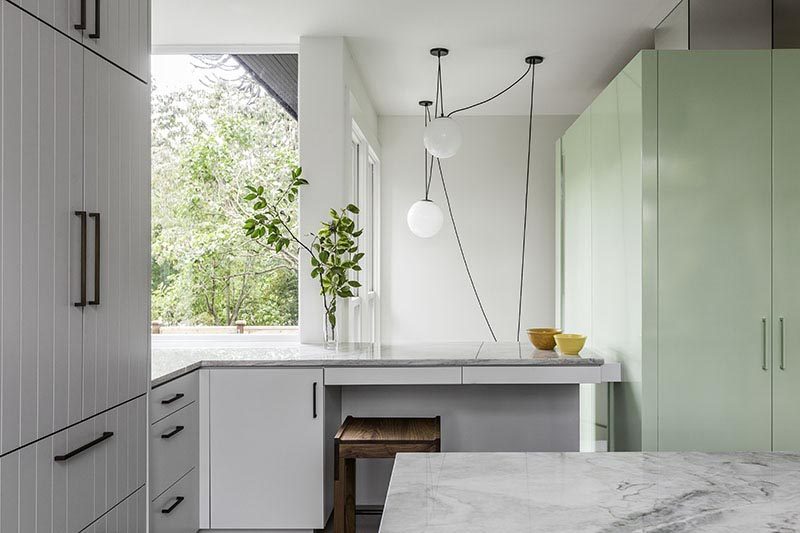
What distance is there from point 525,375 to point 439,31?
2.01 meters

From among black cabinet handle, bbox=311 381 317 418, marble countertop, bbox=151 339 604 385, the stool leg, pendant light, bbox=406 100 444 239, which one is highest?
pendant light, bbox=406 100 444 239

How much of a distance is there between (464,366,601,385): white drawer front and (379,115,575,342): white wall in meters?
3.17

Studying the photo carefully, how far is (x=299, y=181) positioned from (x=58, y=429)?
2.12m

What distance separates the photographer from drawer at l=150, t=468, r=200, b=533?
250 cm

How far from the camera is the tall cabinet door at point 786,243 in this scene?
9.55ft

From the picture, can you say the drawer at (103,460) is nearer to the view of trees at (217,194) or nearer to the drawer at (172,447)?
the drawer at (172,447)

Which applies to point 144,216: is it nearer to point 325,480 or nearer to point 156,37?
point 325,480

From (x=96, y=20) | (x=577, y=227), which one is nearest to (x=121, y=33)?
(x=96, y=20)

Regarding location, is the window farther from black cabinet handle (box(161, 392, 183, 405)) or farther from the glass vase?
black cabinet handle (box(161, 392, 183, 405))

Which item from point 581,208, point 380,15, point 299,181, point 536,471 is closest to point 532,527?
point 536,471

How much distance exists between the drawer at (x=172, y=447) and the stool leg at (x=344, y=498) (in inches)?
24.7

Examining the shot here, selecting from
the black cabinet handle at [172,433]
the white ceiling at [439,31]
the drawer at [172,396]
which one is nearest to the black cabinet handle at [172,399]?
the drawer at [172,396]

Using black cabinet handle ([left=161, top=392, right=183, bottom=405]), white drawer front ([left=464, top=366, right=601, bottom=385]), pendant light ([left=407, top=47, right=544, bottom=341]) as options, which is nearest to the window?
pendant light ([left=407, top=47, right=544, bottom=341])

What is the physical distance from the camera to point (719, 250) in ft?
9.60
